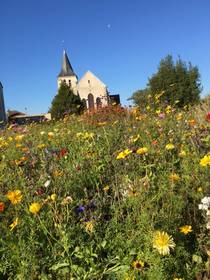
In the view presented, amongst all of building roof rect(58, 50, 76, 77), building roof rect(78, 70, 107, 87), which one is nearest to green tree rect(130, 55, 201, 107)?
building roof rect(78, 70, 107, 87)

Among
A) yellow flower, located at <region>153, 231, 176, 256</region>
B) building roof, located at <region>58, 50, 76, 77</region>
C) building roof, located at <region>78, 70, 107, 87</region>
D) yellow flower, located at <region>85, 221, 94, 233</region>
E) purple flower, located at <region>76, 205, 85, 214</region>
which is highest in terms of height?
building roof, located at <region>58, 50, 76, 77</region>

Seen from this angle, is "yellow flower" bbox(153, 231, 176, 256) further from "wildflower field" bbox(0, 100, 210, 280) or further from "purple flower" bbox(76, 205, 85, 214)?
"purple flower" bbox(76, 205, 85, 214)

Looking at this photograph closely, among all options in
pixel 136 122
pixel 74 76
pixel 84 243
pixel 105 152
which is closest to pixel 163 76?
pixel 136 122

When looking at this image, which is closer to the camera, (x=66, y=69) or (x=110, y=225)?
(x=110, y=225)

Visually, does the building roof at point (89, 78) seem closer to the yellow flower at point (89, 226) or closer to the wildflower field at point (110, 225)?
the wildflower field at point (110, 225)

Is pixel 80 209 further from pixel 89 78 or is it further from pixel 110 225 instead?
pixel 89 78

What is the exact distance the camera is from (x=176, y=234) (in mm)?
2520

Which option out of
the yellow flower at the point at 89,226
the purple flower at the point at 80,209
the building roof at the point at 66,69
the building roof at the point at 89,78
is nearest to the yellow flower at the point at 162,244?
the yellow flower at the point at 89,226

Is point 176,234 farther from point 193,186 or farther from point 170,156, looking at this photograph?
point 170,156

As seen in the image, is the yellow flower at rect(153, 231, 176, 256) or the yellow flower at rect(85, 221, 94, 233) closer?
the yellow flower at rect(153, 231, 176, 256)

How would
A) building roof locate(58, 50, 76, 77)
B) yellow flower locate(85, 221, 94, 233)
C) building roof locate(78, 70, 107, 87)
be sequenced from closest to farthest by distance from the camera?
1. yellow flower locate(85, 221, 94, 233)
2. building roof locate(78, 70, 107, 87)
3. building roof locate(58, 50, 76, 77)

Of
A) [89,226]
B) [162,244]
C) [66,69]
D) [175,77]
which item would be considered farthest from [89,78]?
[162,244]

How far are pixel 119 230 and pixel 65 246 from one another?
0.43 metres

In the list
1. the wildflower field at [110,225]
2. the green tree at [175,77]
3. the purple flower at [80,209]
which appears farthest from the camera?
the green tree at [175,77]
